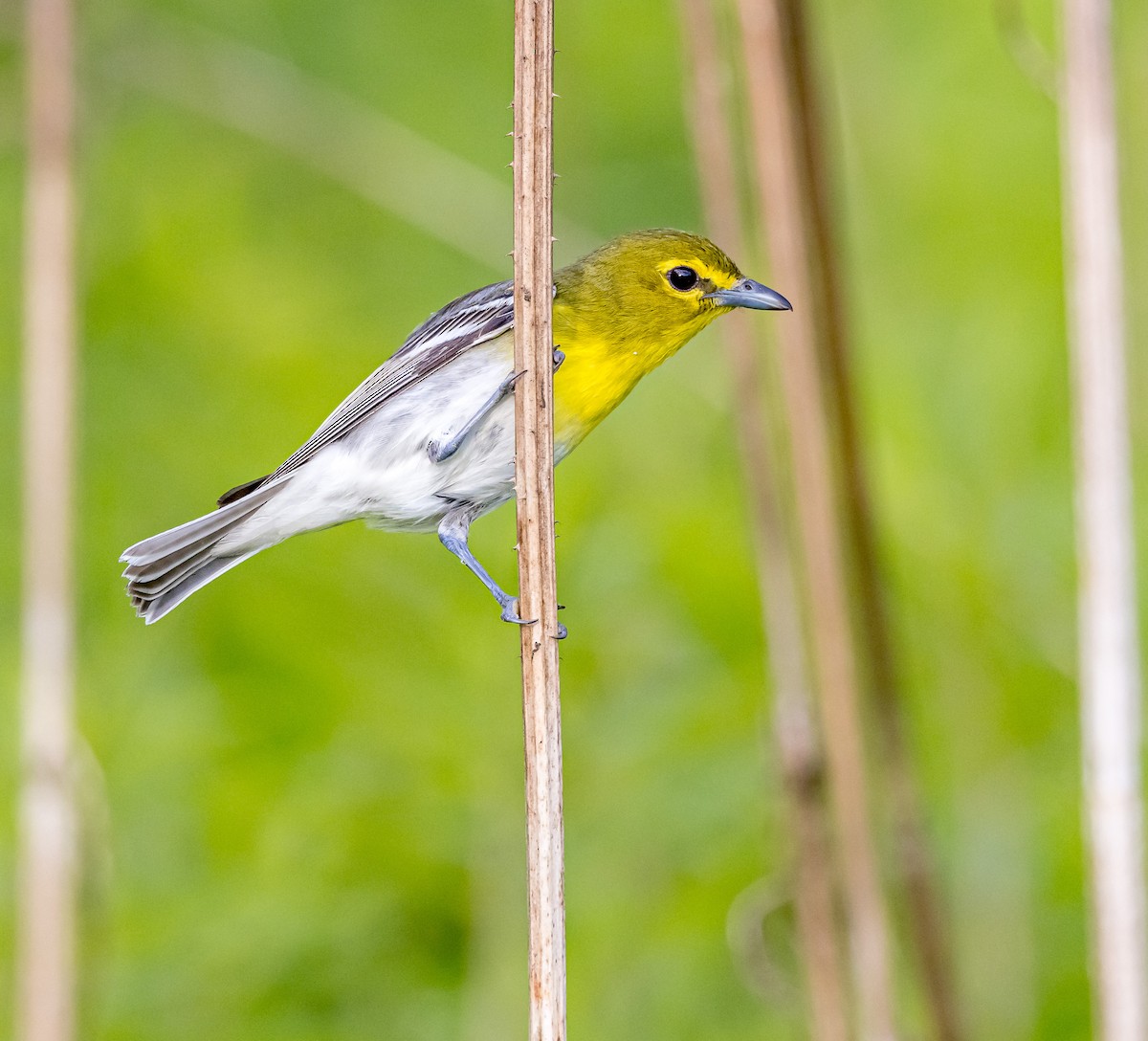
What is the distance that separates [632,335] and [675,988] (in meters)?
→ 1.55

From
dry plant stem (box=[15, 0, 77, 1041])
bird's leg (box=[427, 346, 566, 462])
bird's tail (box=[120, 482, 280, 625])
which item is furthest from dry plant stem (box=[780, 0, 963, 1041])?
dry plant stem (box=[15, 0, 77, 1041])

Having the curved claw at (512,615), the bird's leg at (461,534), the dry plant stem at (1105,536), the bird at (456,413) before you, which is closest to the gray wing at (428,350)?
the bird at (456,413)

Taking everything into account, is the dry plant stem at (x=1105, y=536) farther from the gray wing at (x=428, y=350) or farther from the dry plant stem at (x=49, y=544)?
the dry plant stem at (x=49, y=544)

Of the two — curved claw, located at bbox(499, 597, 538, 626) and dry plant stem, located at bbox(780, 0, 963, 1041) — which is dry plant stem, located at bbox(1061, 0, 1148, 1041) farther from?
curved claw, located at bbox(499, 597, 538, 626)

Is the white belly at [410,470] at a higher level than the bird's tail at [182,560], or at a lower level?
higher

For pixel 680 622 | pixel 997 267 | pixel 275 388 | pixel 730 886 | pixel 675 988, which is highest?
pixel 997 267

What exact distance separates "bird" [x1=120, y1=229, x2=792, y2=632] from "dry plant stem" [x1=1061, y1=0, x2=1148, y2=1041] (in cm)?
51

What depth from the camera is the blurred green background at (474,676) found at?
315 cm

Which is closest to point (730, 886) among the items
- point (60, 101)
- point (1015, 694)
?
point (1015, 694)

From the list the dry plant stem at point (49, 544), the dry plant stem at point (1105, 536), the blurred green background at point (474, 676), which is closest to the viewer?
the dry plant stem at point (1105, 536)

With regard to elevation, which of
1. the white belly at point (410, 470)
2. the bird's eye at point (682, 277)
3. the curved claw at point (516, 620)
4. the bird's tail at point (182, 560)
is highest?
the bird's eye at point (682, 277)

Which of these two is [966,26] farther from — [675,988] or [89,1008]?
[89,1008]

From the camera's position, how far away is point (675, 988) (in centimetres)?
323

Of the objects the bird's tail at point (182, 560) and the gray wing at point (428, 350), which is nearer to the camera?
the bird's tail at point (182, 560)
